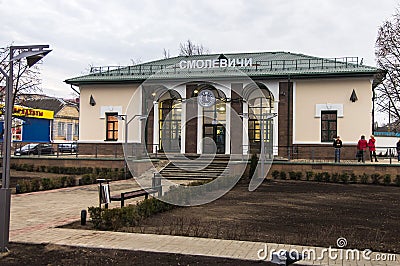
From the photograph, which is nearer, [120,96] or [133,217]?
[133,217]

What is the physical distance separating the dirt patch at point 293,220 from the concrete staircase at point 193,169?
5.21 meters

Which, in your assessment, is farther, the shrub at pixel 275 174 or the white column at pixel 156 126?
the white column at pixel 156 126

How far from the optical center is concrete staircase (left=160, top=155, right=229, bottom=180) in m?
20.2

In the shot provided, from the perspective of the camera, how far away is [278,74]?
25734 mm

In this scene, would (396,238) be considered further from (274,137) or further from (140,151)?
(274,137)

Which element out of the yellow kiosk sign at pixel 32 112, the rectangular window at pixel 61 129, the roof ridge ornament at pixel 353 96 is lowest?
the rectangular window at pixel 61 129

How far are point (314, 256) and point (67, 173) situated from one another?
61.8 feet

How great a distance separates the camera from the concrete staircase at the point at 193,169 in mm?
20234

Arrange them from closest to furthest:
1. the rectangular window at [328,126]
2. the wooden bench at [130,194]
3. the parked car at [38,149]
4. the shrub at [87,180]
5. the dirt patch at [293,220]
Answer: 1. the dirt patch at [293,220]
2. the wooden bench at [130,194]
3. the shrub at [87,180]
4. the rectangular window at [328,126]
5. the parked car at [38,149]

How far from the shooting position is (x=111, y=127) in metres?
28.8

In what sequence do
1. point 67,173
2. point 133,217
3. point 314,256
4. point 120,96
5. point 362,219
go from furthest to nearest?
point 120,96 < point 67,173 < point 362,219 < point 133,217 < point 314,256

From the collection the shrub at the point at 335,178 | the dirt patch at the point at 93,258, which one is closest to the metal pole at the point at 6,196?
the dirt patch at the point at 93,258

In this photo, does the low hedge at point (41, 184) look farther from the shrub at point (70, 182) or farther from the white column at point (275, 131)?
the white column at point (275, 131)

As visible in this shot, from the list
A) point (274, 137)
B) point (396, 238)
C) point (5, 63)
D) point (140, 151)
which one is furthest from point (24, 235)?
point (274, 137)
